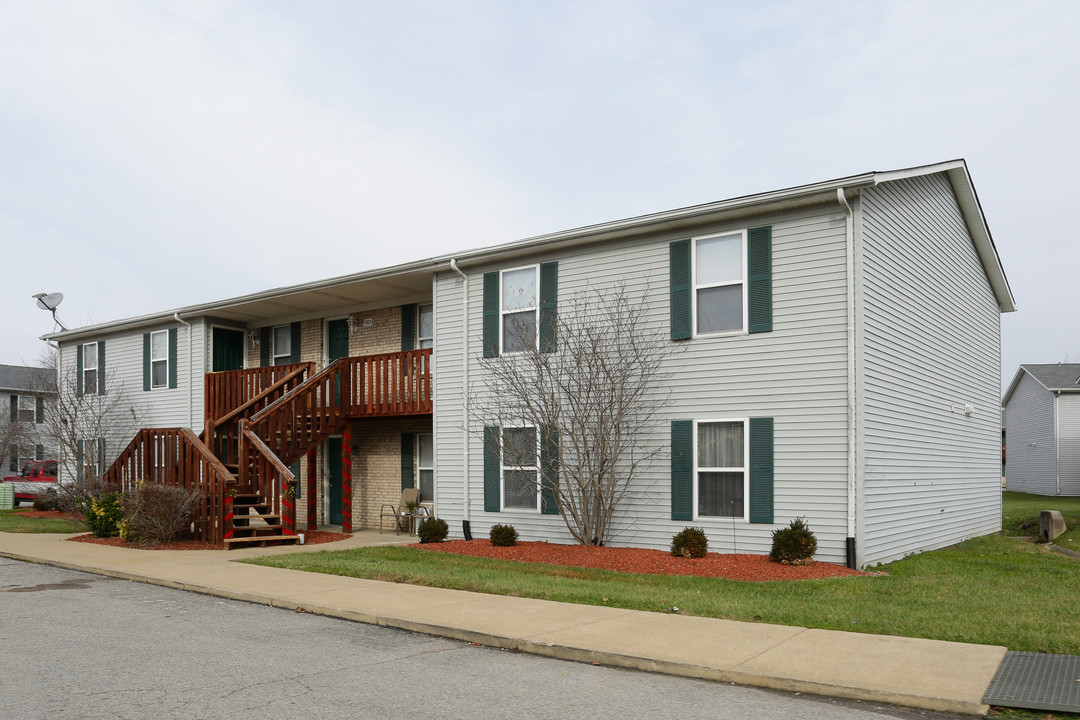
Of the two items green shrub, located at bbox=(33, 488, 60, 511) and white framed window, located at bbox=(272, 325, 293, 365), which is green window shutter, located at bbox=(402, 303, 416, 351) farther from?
green shrub, located at bbox=(33, 488, 60, 511)

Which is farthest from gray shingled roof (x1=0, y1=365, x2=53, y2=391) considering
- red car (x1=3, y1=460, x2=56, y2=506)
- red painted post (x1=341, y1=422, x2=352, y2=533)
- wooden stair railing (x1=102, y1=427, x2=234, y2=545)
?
red painted post (x1=341, y1=422, x2=352, y2=533)

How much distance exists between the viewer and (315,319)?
67.7 ft

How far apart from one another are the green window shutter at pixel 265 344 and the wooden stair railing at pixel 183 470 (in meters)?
4.43

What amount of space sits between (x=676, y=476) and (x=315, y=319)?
35.4 ft

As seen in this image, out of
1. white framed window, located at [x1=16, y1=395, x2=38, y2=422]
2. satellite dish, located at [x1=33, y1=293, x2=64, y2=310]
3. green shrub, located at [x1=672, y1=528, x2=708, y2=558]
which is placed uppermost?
satellite dish, located at [x1=33, y1=293, x2=64, y2=310]

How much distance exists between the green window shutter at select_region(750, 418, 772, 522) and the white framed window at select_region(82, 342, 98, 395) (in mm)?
20004

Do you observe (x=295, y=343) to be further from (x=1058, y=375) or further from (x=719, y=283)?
(x=1058, y=375)

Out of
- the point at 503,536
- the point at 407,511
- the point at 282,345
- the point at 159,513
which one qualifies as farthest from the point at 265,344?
the point at 503,536

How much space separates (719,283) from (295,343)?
38.6 ft

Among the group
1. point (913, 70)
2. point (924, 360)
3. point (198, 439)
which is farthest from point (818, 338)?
point (198, 439)

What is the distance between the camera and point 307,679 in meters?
6.22

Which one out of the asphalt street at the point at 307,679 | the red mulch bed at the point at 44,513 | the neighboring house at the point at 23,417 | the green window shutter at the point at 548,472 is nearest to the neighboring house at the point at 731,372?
the green window shutter at the point at 548,472

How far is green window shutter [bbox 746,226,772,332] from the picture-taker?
493 inches

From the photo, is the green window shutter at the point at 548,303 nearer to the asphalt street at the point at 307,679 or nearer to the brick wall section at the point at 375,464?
the brick wall section at the point at 375,464
